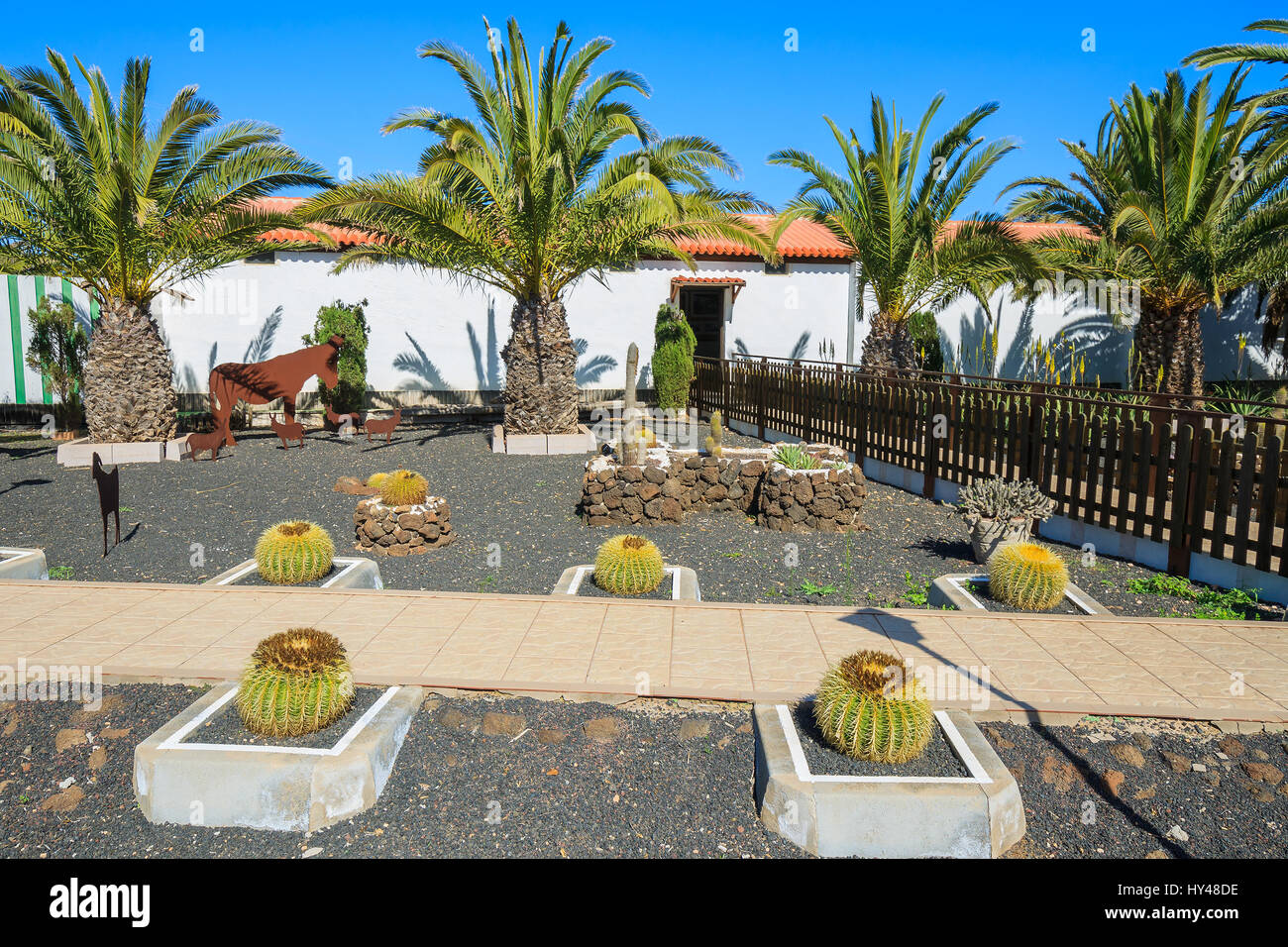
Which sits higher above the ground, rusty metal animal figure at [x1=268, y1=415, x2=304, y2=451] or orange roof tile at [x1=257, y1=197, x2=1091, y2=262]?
orange roof tile at [x1=257, y1=197, x2=1091, y2=262]

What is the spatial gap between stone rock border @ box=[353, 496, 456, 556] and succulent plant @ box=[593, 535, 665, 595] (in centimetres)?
235

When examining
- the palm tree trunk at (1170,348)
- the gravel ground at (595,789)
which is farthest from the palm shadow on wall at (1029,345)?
the gravel ground at (595,789)

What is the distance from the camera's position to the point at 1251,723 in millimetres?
4441

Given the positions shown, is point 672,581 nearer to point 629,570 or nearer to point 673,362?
point 629,570

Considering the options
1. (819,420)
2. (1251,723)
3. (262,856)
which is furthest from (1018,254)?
(262,856)

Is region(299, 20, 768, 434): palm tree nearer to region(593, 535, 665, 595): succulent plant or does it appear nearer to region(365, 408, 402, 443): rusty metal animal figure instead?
region(365, 408, 402, 443): rusty metal animal figure

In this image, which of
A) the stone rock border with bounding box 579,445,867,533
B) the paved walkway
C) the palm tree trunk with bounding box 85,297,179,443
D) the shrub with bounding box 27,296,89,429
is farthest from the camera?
the shrub with bounding box 27,296,89,429

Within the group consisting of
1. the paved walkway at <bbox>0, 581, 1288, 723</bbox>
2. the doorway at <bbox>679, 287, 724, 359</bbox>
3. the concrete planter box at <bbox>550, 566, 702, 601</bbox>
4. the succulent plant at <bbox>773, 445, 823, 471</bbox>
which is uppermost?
the doorway at <bbox>679, 287, 724, 359</bbox>

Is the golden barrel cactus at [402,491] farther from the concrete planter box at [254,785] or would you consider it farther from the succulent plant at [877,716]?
the succulent plant at [877,716]

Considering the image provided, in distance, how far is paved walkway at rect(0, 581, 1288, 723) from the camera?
479 cm

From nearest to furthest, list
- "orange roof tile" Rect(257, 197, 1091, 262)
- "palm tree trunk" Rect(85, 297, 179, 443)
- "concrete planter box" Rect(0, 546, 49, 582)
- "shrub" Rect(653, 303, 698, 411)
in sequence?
"concrete planter box" Rect(0, 546, 49, 582) < "palm tree trunk" Rect(85, 297, 179, 443) < "shrub" Rect(653, 303, 698, 411) < "orange roof tile" Rect(257, 197, 1091, 262)

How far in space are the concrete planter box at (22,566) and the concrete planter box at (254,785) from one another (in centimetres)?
434

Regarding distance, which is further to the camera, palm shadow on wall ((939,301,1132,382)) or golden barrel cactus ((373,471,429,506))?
palm shadow on wall ((939,301,1132,382))

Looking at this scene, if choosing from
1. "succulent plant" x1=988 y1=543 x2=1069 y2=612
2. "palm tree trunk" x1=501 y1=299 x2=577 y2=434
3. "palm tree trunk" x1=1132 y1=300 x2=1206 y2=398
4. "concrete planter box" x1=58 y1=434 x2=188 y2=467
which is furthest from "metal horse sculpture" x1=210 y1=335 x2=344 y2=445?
"palm tree trunk" x1=1132 y1=300 x2=1206 y2=398
